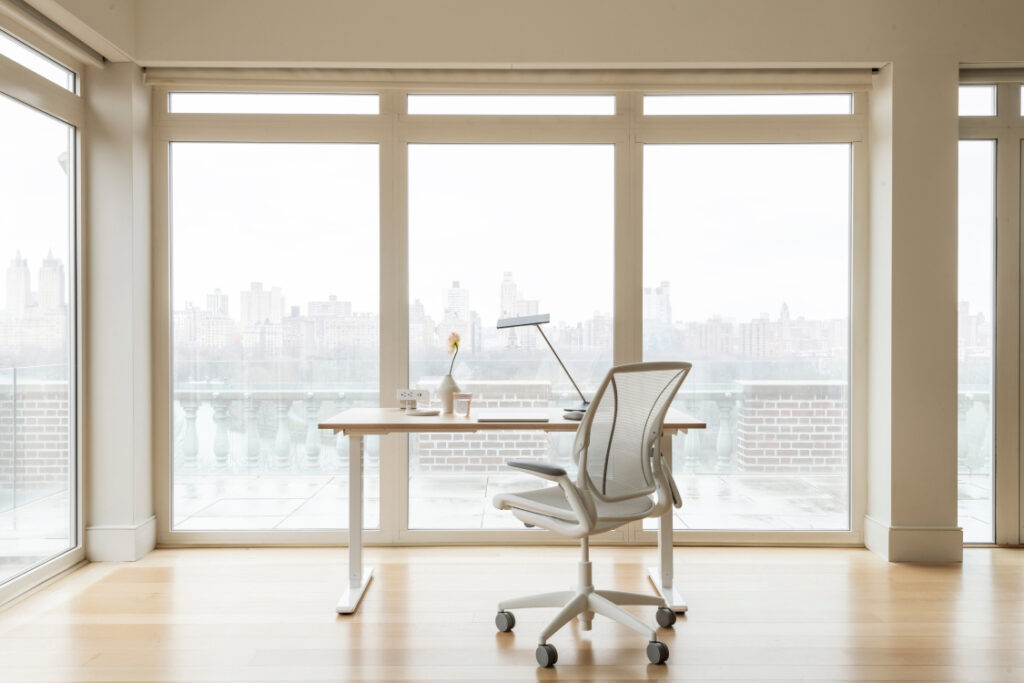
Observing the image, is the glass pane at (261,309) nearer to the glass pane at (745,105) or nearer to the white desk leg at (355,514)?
the white desk leg at (355,514)

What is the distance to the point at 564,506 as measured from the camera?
2.55m

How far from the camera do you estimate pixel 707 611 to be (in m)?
2.95

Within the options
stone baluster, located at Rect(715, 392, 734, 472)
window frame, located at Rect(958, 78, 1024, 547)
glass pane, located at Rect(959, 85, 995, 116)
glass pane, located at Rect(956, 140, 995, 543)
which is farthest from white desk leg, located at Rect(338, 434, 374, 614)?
glass pane, located at Rect(959, 85, 995, 116)

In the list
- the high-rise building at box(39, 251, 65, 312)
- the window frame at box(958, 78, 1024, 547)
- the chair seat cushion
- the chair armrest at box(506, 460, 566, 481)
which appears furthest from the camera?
the window frame at box(958, 78, 1024, 547)

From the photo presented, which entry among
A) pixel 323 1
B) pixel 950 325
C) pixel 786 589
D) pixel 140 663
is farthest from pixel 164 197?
pixel 950 325

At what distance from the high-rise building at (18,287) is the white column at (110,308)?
401 millimetres

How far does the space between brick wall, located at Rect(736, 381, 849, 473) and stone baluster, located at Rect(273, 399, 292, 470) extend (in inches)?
98.7

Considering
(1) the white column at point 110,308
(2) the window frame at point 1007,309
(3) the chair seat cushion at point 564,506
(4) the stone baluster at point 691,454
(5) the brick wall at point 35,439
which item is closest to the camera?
(3) the chair seat cushion at point 564,506

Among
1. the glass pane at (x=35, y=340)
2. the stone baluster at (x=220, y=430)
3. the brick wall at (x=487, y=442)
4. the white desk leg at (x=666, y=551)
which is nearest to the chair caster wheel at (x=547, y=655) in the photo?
the white desk leg at (x=666, y=551)

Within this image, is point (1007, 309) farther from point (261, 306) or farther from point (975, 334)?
point (261, 306)

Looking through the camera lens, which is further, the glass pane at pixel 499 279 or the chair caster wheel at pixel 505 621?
the glass pane at pixel 499 279

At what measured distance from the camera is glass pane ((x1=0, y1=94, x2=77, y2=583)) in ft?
9.98

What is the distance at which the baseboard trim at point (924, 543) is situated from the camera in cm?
359

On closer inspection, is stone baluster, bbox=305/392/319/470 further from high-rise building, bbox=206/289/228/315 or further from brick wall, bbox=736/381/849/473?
brick wall, bbox=736/381/849/473
